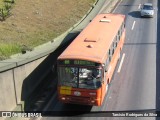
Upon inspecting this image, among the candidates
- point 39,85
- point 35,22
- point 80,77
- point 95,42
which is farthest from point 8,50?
point 35,22

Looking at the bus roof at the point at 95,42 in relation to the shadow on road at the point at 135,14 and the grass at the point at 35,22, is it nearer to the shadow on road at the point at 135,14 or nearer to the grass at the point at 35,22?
the grass at the point at 35,22

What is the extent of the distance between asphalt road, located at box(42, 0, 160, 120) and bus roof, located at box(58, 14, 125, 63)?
9.59ft

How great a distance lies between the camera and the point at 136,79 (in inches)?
809

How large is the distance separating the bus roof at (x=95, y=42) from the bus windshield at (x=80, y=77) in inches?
21.4

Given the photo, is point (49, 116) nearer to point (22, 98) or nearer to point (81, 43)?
point (22, 98)

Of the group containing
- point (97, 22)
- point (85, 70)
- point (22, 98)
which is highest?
point (97, 22)

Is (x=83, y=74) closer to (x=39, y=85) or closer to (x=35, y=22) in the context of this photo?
(x=39, y=85)

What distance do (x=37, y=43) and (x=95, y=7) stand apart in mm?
12626

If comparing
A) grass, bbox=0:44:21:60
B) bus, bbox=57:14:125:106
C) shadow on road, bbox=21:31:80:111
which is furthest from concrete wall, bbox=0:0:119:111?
grass, bbox=0:44:21:60

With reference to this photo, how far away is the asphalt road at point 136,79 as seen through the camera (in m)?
17.2

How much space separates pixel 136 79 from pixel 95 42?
450cm

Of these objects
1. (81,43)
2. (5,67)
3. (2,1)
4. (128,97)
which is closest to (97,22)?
(81,43)

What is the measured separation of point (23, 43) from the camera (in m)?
23.1

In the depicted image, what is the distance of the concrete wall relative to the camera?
14500mm
